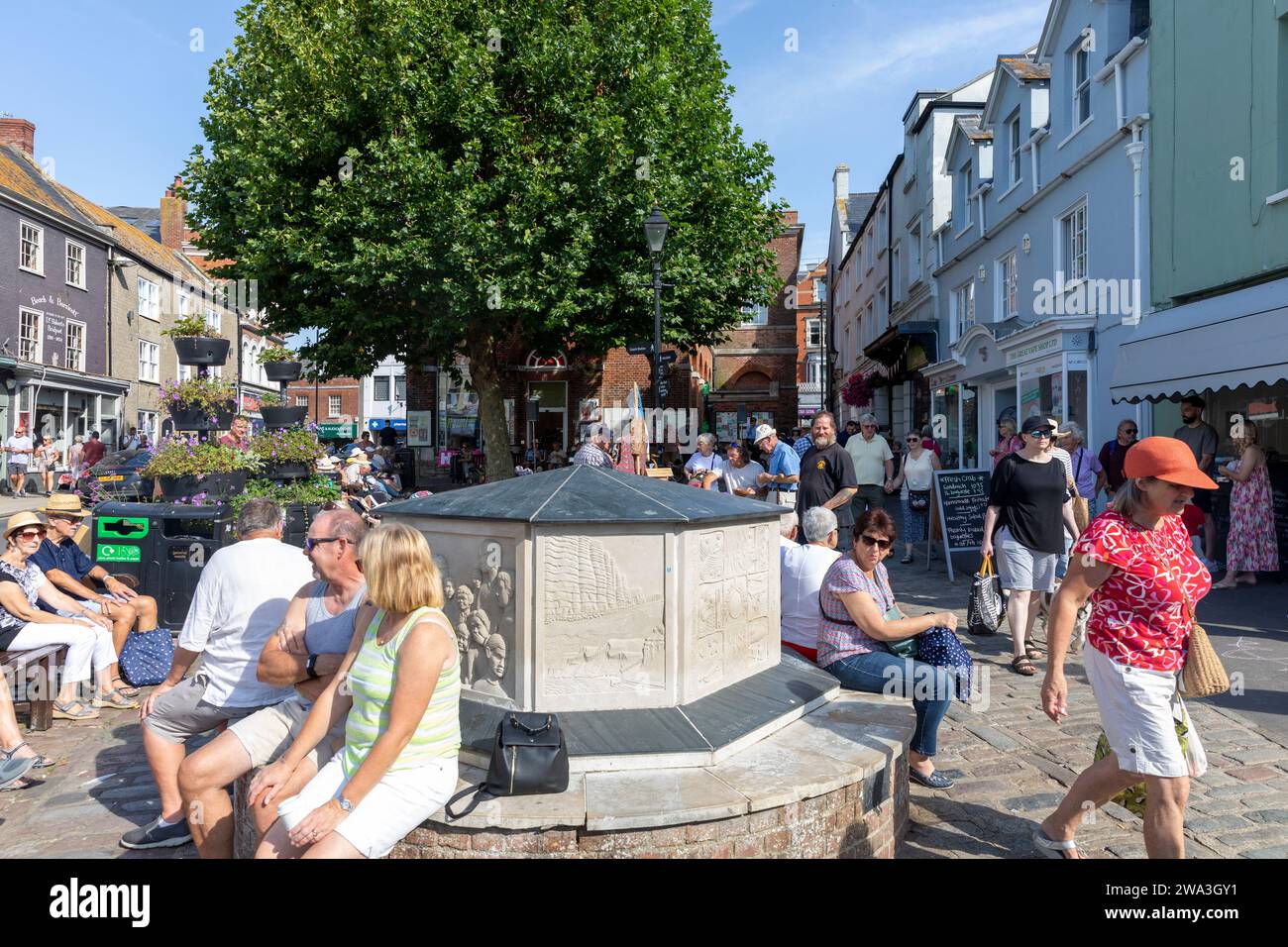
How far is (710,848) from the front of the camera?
305 centimetres

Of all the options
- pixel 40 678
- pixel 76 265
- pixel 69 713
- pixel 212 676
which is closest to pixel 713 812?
pixel 212 676

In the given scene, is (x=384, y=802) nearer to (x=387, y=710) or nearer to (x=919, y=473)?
(x=387, y=710)

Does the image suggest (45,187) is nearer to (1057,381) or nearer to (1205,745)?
(1057,381)

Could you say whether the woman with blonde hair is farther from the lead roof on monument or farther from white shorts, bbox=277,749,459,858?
the lead roof on monument

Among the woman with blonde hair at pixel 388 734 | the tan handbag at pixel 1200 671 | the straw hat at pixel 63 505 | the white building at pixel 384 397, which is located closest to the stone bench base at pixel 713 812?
the woman with blonde hair at pixel 388 734

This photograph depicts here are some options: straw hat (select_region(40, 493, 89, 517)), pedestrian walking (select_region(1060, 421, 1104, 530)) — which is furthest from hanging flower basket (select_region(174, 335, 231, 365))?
pedestrian walking (select_region(1060, 421, 1104, 530))

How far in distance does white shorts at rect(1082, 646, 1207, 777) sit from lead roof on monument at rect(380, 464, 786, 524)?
1648 mm

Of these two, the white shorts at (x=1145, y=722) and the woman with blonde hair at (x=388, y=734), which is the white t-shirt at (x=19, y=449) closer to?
the woman with blonde hair at (x=388, y=734)

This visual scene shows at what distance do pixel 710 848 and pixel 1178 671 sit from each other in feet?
6.06

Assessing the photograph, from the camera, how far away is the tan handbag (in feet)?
10.4

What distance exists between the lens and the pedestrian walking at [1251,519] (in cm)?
916

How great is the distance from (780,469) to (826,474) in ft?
3.81

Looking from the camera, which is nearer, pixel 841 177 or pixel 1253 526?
pixel 1253 526

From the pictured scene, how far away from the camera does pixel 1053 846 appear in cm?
354
